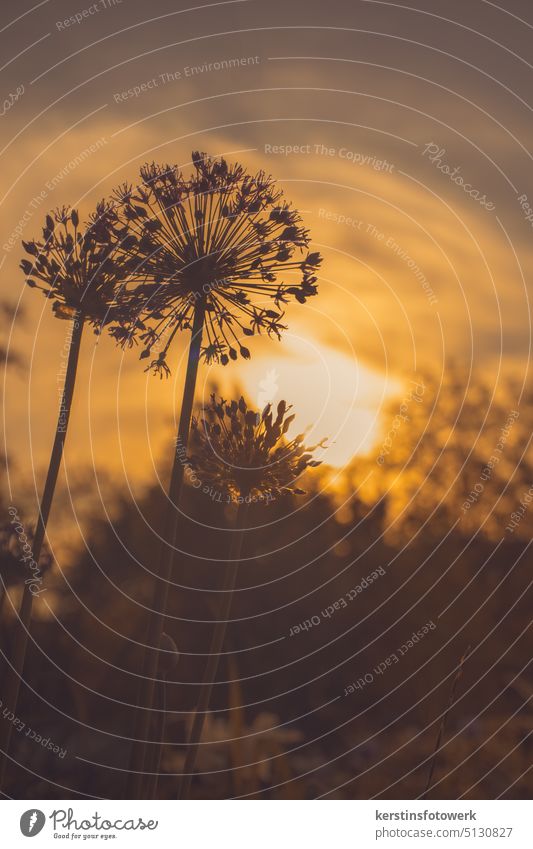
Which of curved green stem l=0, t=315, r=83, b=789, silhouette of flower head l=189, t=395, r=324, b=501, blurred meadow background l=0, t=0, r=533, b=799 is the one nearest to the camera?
curved green stem l=0, t=315, r=83, b=789

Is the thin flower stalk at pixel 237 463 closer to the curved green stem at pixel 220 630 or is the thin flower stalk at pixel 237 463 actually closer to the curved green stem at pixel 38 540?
the curved green stem at pixel 220 630

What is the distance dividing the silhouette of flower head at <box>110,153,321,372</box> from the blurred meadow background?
25 cm

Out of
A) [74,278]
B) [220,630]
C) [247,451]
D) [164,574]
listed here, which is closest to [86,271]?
[74,278]

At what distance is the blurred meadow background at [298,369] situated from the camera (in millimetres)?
5137

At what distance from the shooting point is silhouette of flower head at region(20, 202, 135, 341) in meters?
Answer: 4.48

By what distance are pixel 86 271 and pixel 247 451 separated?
1.28 m

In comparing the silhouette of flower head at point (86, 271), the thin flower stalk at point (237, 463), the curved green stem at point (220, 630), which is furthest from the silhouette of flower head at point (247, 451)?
the silhouette of flower head at point (86, 271)

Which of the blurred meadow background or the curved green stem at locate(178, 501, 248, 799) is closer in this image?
the curved green stem at locate(178, 501, 248, 799)

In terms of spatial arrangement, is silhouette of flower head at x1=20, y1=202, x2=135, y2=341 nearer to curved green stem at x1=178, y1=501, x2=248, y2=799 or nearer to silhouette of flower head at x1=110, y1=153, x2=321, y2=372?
silhouette of flower head at x1=110, y1=153, x2=321, y2=372

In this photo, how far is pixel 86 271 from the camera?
4504 millimetres

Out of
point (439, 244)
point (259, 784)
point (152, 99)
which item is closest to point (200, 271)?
point (152, 99)

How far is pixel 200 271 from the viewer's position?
4.63 metres

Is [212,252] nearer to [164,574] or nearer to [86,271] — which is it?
[86,271]

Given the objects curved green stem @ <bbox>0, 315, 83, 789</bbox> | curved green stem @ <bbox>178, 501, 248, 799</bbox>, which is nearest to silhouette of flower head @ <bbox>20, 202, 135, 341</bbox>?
curved green stem @ <bbox>0, 315, 83, 789</bbox>
